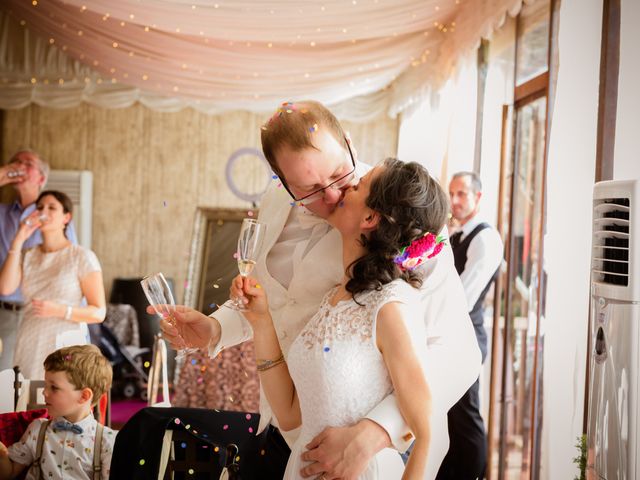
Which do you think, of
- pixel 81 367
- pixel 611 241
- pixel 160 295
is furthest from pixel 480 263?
pixel 160 295

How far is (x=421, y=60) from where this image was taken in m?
4.74

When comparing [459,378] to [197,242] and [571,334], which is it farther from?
[197,242]

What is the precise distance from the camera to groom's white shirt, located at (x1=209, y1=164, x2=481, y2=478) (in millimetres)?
1548

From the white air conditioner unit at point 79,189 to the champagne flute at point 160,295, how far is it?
5.82 meters

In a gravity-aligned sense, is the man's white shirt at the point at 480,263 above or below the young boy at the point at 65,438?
above

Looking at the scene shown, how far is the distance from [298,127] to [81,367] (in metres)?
1.42

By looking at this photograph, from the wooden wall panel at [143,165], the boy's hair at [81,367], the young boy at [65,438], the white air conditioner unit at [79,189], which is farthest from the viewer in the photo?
the wooden wall panel at [143,165]

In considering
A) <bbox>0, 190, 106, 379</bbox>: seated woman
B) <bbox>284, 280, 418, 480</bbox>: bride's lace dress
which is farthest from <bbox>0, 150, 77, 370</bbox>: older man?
<bbox>284, 280, 418, 480</bbox>: bride's lace dress

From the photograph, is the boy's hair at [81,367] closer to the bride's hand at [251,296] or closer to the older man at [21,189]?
the bride's hand at [251,296]

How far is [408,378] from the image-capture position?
4.62 ft

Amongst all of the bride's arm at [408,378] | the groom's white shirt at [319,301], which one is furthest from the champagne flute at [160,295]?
the bride's arm at [408,378]

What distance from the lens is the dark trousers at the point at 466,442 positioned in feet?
11.9

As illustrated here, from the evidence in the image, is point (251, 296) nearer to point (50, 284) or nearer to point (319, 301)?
point (319, 301)

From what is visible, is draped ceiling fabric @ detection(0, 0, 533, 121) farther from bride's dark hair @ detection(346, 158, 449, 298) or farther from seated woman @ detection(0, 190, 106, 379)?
bride's dark hair @ detection(346, 158, 449, 298)
